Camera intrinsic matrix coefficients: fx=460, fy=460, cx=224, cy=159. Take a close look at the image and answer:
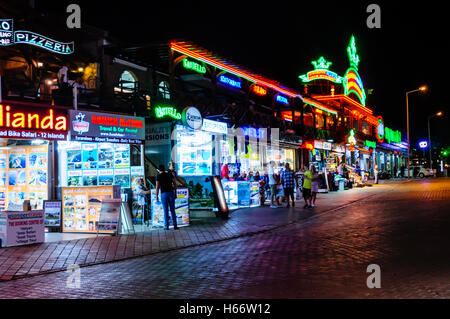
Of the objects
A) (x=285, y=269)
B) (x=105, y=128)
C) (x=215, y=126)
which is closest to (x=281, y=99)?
(x=215, y=126)

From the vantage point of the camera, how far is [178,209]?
14.4m

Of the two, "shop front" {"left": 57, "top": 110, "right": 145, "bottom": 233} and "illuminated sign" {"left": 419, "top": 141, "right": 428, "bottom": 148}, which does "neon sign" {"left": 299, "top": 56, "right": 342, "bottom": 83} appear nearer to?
"shop front" {"left": 57, "top": 110, "right": 145, "bottom": 233}

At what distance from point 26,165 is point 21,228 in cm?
368

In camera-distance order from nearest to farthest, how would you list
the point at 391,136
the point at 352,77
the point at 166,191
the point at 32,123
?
the point at 32,123, the point at 166,191, the point at 352,77, the point at 391,136

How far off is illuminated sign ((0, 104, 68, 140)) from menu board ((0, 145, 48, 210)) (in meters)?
1.44

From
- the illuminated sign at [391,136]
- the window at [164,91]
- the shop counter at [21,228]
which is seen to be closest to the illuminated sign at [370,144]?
the illuminated sign at [391,136]

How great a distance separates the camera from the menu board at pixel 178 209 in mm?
14211

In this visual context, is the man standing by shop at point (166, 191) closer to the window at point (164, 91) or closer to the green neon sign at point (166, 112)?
the green neon sign at point (166, 112)

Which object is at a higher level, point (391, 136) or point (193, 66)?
point (391, 136)

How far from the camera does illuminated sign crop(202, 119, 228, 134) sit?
1817 centimetres

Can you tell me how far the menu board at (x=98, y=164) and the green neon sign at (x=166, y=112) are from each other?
1.63 m

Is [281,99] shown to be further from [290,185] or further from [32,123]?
[32,123]

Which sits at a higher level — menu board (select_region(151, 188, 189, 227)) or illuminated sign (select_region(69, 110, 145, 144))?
illuminated sign (select_region(69, 110, 145, 144))

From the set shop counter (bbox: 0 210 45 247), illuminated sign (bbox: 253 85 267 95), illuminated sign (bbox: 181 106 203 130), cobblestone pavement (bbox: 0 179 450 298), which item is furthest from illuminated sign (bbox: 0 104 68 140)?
illuminated sign (bbox: 253 85 267 95)
